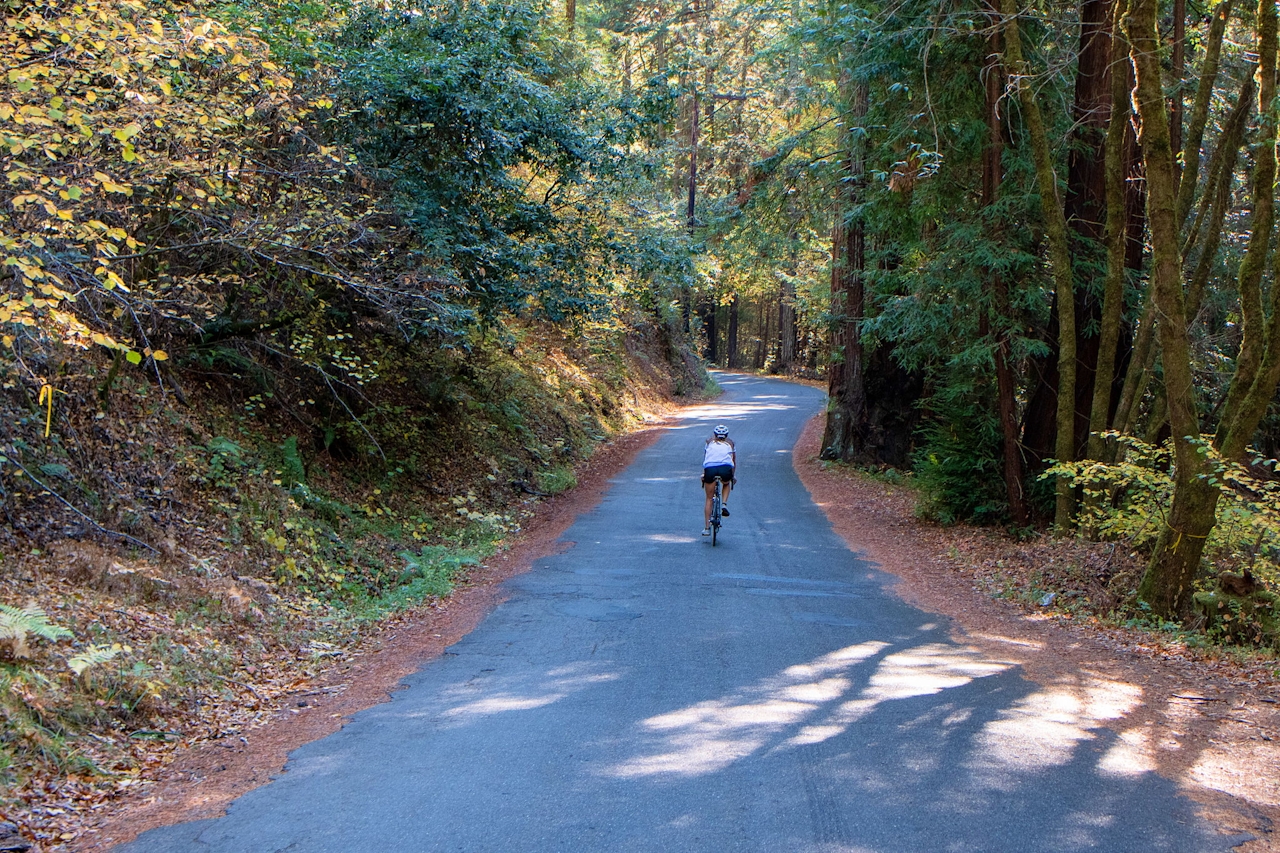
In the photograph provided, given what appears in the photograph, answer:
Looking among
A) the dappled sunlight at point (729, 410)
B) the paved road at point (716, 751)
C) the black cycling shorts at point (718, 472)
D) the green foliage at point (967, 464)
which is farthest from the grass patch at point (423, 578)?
the dappled sunlight at point (729, 410)

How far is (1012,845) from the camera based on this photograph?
15.2ft

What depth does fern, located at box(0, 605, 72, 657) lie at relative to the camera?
620 cm

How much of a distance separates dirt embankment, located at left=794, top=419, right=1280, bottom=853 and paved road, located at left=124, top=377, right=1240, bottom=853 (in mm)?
140

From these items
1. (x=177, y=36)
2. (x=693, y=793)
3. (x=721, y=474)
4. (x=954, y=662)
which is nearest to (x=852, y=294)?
(x=721, y=474)

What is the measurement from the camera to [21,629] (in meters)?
6.25

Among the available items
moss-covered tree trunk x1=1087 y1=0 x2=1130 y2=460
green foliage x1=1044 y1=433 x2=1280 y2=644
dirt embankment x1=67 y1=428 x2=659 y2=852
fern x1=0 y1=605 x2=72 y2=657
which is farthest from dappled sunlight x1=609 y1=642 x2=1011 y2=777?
moss-covered tree trunk x1=1087 y1=0 x2=1130 y2=460

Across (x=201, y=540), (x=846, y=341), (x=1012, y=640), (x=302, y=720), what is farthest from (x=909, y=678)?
(x=846, y=341)

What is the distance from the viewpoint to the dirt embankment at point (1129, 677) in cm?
557

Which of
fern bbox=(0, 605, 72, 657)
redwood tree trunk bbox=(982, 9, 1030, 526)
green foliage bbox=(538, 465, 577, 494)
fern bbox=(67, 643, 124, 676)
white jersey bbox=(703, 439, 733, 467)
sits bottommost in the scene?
green foliage bbox=(538, 465, 577, 494)

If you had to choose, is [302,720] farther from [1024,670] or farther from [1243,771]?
[1243,771]

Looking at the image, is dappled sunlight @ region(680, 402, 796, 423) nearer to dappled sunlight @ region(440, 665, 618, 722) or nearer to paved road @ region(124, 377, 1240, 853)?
paved road @ region(124, 377, 1240, 853)

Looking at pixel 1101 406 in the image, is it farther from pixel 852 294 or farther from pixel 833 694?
pixel 852 294

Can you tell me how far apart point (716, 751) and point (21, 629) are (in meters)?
4.53

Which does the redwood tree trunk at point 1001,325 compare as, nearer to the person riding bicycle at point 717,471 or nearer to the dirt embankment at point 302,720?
the person riding bicycle at point 717,471
